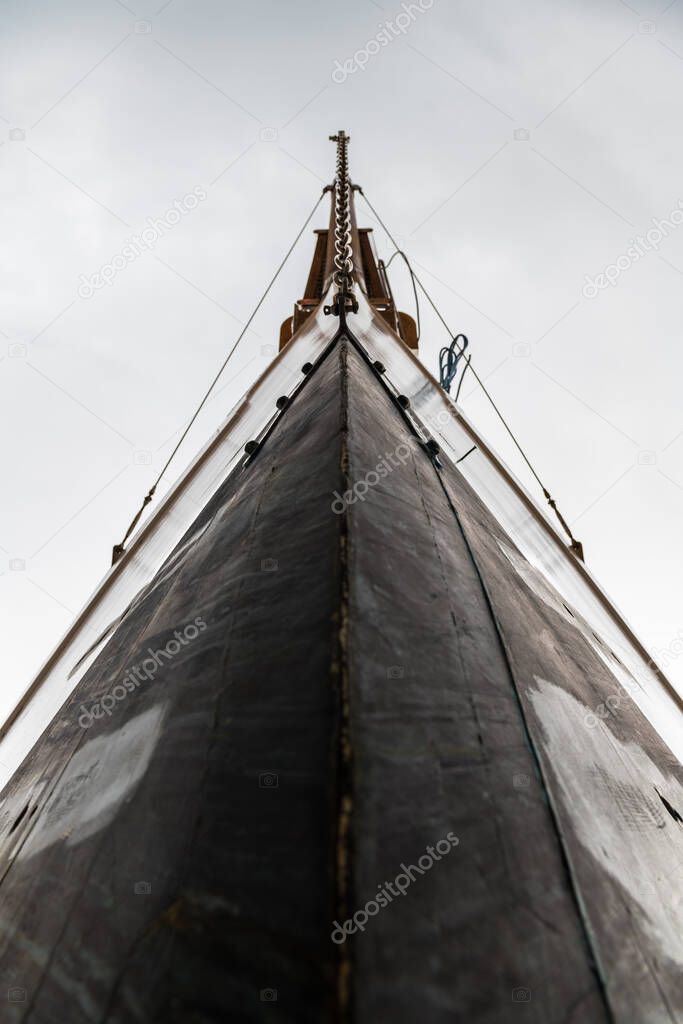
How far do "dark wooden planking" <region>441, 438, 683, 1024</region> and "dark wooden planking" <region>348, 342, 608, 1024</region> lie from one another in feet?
0.32

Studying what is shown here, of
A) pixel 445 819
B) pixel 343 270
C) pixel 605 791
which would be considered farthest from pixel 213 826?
pixel 343 270

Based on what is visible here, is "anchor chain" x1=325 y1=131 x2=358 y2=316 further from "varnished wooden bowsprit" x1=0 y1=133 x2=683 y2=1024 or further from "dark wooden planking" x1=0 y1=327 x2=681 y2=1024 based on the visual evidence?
"dark wooden planking" x1=0 y1=327 x2=681 y2=1024

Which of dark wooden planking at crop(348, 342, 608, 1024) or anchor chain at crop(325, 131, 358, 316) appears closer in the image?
dark wooden planking at crop(348, 342, 608, 1024)

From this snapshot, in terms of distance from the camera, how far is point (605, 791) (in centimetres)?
178

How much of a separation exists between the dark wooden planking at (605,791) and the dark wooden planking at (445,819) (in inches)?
3.9

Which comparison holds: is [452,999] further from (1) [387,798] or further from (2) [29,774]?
(2) [29,774]

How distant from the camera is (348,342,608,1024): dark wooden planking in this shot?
98 centimetres

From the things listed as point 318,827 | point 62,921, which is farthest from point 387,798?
point 62,921

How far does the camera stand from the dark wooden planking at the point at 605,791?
4.22 feet

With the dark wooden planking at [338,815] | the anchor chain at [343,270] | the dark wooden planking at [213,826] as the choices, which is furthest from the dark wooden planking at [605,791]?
the anchor chain at [343,270]

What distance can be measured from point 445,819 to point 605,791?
823mm

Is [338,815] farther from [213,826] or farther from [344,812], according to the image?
[213,826]

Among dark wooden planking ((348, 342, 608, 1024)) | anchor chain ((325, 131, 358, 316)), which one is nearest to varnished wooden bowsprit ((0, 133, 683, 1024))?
dark wooden planking ((348, 342, 608, 1024))

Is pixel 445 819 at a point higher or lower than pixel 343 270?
lower
